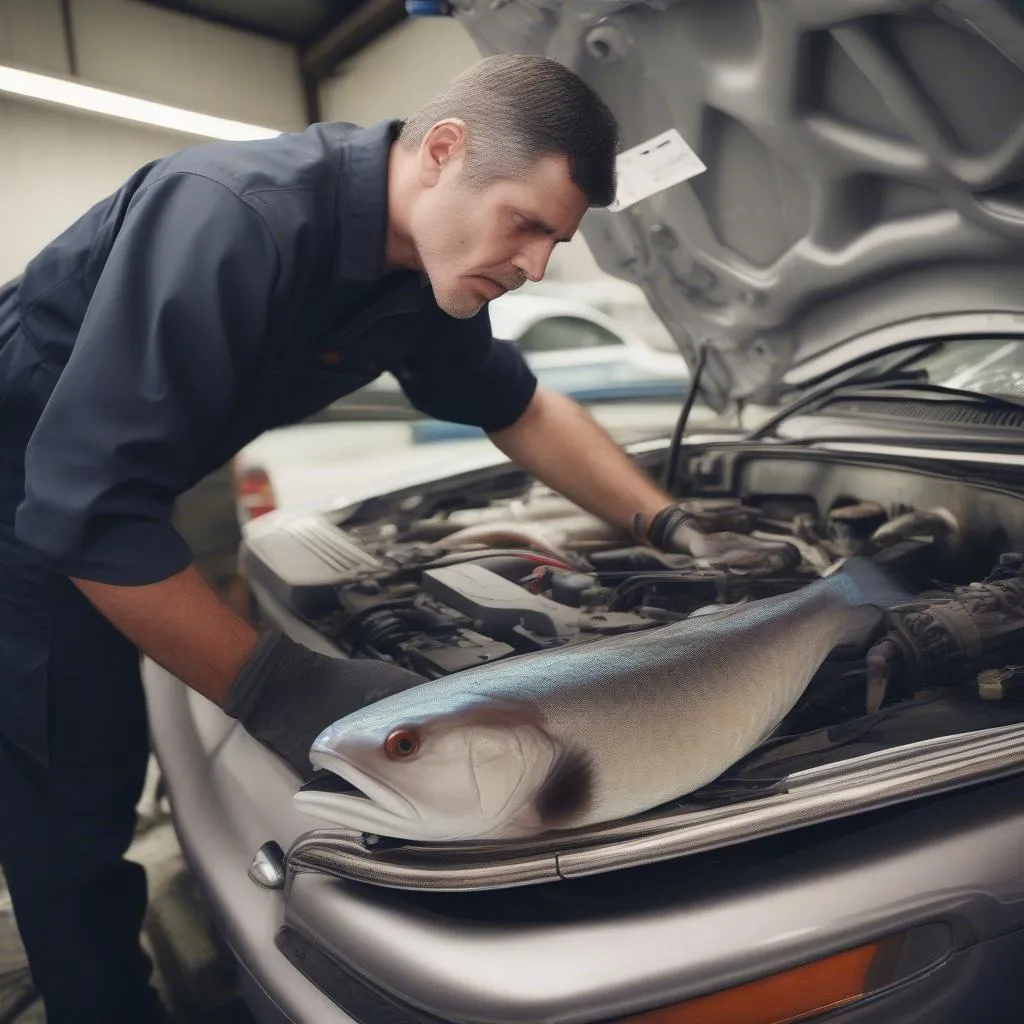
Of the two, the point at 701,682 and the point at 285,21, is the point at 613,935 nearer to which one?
the point at 701,682

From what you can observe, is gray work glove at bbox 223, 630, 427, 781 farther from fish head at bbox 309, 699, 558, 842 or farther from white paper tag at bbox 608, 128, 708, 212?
white paper tag at bbox 608, 128, 708, 212

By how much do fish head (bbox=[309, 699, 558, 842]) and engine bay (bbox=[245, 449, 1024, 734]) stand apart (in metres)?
0.24

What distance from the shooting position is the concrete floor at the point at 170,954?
3.70 feet

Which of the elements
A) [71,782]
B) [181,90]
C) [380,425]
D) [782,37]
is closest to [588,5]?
[782,37]

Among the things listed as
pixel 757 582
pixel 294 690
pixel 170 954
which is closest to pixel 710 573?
pixel 757 582

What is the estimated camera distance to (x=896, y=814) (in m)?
0.64

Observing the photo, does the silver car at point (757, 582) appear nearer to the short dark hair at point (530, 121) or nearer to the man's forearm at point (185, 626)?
the man's forearm at point (185, 626)

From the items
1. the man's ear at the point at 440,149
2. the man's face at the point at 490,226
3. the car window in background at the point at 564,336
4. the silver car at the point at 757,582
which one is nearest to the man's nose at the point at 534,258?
the man's face at the point at 490,226

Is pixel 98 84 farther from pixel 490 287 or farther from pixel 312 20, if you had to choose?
pixel 490 287

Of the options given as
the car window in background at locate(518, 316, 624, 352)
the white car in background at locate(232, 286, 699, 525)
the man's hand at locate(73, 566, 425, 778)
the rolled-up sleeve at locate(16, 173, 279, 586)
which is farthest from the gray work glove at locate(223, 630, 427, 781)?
the car window in background at locate(518, 316, 624, 352)

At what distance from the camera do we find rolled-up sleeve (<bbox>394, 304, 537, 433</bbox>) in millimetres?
1206

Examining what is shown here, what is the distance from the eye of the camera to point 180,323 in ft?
2.50

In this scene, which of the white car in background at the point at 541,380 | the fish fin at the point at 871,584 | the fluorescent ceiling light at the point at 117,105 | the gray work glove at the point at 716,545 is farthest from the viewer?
the white car in background at the point at 541,380

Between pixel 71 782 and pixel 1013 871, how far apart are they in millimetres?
1011
